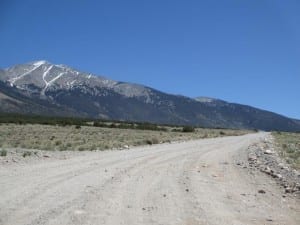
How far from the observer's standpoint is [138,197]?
1139cm

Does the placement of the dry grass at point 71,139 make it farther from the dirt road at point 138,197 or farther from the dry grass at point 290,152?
the dirt road at point 138,197

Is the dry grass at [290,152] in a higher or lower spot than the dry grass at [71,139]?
higher

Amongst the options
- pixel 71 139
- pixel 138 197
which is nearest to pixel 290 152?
pixel 71 139

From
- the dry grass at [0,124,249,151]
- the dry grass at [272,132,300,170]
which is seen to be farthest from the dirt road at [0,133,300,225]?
the dry grass at [0,124,249,151]

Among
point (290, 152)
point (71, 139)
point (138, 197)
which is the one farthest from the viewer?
point (71, 139)

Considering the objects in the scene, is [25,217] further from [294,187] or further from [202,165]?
[202,165]

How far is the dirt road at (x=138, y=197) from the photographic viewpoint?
363 inches

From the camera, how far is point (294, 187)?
13695 millimetres

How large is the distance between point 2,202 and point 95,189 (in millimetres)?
2738

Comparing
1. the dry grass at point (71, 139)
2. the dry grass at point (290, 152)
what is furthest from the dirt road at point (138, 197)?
the dry grass at point (71, 139)

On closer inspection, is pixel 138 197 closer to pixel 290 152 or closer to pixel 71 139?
pixel 290 152

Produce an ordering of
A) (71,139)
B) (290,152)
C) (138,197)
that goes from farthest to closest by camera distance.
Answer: (71,139), (290,152), (138,197)

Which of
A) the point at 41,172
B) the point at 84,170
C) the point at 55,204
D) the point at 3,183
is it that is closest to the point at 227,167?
the point at 84,170

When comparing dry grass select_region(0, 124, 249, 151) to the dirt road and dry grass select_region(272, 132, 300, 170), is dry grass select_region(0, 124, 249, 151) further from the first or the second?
the dirt road
